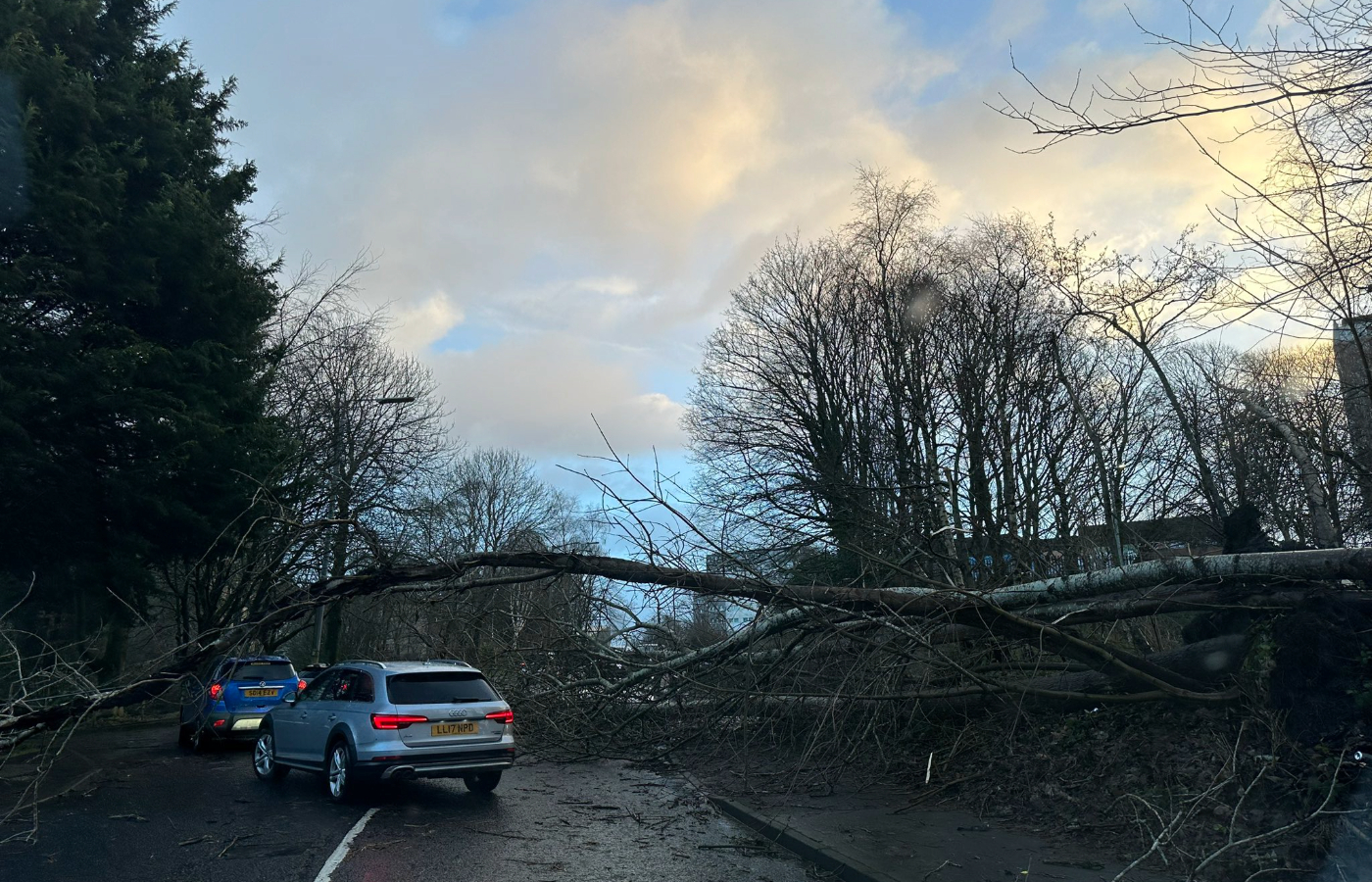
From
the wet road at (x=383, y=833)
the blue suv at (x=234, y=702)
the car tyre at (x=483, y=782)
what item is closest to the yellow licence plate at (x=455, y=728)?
the car tyre at (x=483, y=782)

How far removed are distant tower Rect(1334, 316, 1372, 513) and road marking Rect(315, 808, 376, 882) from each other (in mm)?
8422

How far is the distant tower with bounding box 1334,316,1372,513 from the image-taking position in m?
6.92

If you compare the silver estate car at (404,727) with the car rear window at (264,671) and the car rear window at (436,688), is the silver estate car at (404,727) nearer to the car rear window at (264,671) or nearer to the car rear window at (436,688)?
the car rear window at (436,688)

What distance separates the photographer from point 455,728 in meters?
9.73

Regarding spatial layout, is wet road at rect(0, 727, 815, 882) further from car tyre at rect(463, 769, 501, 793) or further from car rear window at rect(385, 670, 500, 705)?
car rear window at rect(385, 670, 500, 705)

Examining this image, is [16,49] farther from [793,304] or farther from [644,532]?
[793,304]

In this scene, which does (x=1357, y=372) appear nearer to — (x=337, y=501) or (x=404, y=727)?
(x=404, y=727)

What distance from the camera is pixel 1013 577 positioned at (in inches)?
410

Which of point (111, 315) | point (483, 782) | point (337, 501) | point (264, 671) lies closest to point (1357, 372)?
point (483, 782)

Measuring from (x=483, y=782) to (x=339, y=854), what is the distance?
11.0 ft

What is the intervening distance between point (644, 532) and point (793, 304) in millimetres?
17766

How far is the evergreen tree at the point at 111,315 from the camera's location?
13.8 meters

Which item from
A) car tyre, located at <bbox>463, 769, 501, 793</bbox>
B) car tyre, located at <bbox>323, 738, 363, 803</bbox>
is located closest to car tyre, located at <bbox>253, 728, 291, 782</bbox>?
car tyre, located at <bbox>323, 738, 363, 803</bbox>

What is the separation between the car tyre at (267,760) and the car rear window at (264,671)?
357 centimetres
